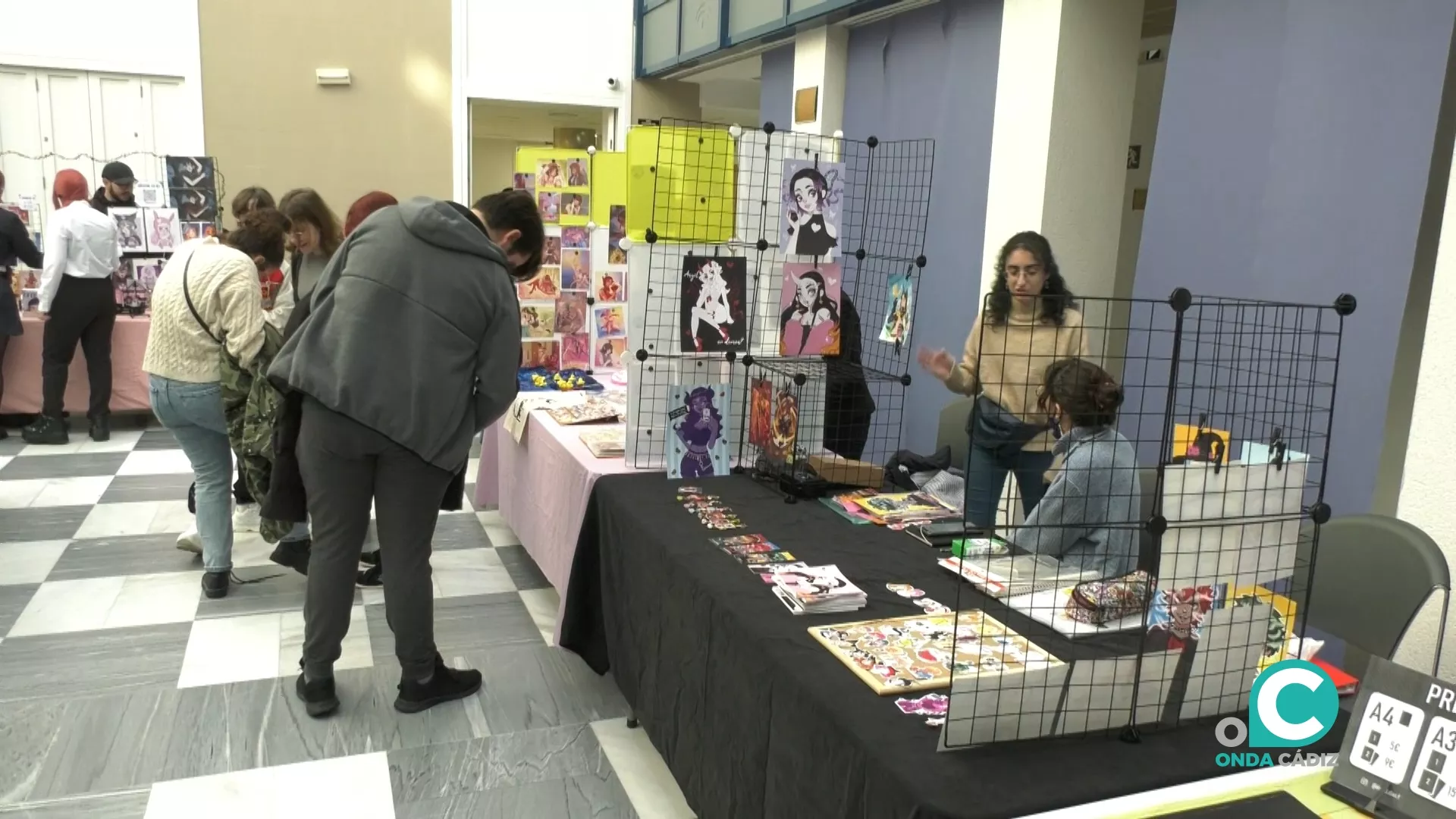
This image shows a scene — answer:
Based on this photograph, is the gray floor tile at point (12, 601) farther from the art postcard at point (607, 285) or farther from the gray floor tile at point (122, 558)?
the art postcard at point (607, 285)

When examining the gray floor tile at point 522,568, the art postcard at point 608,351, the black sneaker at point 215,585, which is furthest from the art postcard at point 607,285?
the black sneaker at point 215,585

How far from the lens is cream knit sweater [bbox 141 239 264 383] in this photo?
308 centimetres

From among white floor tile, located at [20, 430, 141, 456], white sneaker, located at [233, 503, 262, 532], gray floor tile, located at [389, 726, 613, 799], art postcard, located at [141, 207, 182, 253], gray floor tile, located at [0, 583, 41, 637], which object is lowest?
gray floor tile, located at [389, 726, 613, 799]

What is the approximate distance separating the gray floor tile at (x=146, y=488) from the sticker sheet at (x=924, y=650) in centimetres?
393

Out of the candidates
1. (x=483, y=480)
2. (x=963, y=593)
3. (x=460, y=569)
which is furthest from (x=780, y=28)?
(x=963, y=593)

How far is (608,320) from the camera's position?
4.39 m

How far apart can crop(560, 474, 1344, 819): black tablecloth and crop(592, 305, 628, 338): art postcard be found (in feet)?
5.75

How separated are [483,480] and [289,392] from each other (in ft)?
5.88

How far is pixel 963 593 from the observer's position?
6.43 ft

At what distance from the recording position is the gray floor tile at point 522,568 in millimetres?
3646

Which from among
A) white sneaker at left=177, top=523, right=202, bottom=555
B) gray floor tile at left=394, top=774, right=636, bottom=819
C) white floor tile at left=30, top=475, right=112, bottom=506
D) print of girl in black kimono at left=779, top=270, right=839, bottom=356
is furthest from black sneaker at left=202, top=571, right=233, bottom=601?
print of girl in black kimono at left=779, top=270, right=839, bottom=356

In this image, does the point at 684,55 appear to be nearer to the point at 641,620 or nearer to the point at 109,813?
the point at 641,620

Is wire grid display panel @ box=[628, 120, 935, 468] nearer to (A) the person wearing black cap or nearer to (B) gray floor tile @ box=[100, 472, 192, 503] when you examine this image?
(B) gray floor tile @ box=[100, 472, 192, 503]

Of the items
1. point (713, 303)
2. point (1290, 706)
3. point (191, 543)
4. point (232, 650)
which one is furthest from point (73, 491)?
point (1290, 706)
